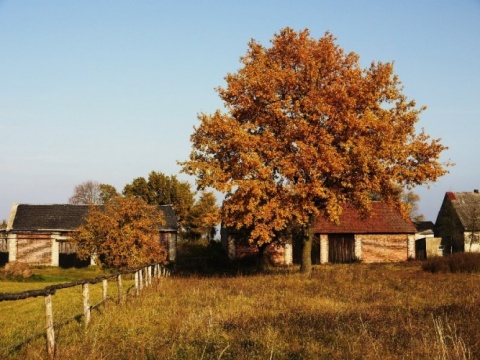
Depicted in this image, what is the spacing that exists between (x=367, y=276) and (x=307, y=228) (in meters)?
5.13

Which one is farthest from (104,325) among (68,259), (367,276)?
(68,259)

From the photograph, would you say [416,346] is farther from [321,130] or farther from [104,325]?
[321,130]

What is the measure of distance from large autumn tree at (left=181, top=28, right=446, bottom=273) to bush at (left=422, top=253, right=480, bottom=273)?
15.1 feet

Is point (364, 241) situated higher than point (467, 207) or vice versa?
point (467, 207)

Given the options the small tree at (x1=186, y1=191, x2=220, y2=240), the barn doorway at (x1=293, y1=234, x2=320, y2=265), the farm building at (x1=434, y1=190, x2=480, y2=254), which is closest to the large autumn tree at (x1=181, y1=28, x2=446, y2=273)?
the barn doorway at (x1=293, y1=234, x2=320, y2=265)

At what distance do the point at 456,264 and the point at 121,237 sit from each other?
64.5 ft

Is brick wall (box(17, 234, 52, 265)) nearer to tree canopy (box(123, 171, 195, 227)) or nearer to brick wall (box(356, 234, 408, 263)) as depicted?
tree canopy (box(123, 171, 195, 227))

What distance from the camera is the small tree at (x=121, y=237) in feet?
109

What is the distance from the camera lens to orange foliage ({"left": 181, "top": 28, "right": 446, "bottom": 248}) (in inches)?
958

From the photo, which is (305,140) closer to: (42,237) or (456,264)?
(456,264)

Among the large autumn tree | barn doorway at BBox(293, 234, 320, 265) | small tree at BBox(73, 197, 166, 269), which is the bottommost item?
barn doorway at BBox(293, 234, 320, 265)

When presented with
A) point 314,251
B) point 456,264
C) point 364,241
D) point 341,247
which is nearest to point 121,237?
point 456,264

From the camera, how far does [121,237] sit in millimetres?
33625

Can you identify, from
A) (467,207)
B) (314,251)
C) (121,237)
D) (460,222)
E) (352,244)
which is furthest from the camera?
(467,207)
